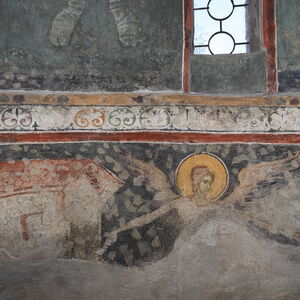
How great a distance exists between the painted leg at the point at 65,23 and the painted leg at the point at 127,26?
34 cm

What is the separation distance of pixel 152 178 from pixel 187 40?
132cm

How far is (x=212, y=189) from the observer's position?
21.3 feet

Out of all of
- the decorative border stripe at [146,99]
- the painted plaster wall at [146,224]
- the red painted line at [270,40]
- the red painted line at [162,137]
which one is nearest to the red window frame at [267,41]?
the red painted line at [270,40]

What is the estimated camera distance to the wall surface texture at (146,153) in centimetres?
635

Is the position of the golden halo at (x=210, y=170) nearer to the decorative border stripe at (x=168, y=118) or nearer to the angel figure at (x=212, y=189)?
the angel figure at (x=212, y=189)

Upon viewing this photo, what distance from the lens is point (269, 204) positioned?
255 inches

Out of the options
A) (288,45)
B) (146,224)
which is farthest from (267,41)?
(146,224)

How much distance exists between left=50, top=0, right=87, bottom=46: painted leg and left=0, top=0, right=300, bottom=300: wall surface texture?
0.03ft

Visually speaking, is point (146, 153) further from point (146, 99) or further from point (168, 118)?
point (146, 99)

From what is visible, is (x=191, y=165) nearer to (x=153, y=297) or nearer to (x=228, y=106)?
(x=228, y=106)

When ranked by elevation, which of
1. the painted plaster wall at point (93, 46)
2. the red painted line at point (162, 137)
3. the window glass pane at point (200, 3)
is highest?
the window glass pane at point (200, 3)

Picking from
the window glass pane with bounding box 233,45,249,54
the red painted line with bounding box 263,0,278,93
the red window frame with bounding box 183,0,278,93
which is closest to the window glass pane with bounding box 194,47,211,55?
the window glass pane with bounding box 233,45,249,54

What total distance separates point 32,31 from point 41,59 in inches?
10.6

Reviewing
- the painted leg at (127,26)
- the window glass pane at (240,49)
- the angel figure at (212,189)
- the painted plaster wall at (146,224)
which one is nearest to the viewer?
the painted plaster wall at (146,224)
